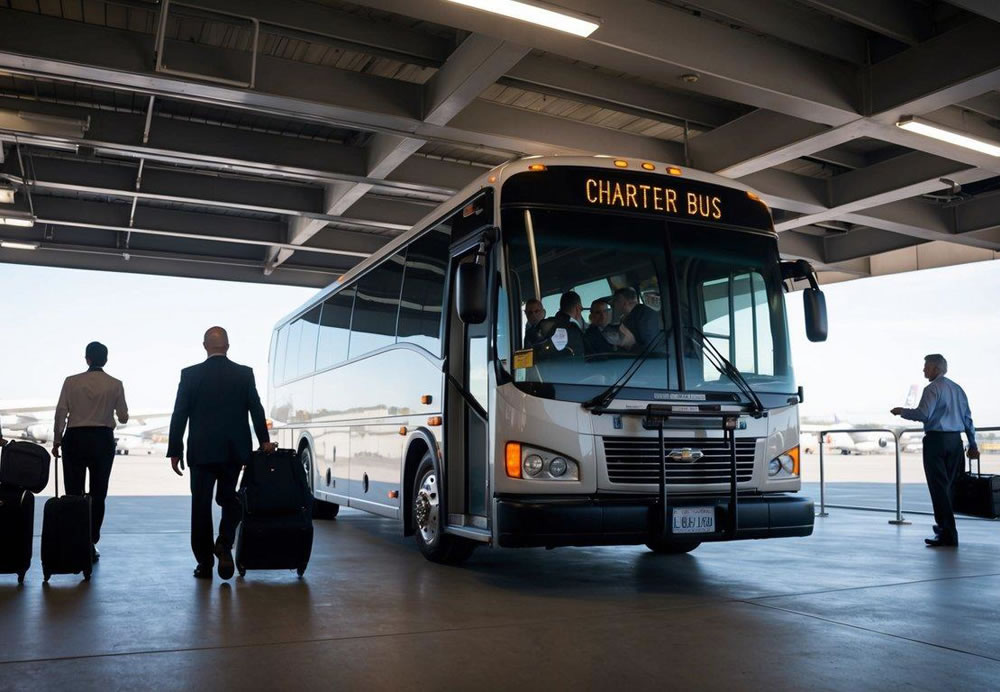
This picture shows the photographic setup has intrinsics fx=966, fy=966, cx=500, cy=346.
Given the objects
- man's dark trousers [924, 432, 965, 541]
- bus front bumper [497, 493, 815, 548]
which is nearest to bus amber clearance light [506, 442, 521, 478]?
bus front bumper [497, 493, 815, 548]

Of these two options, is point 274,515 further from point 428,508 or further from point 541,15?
point 541,15

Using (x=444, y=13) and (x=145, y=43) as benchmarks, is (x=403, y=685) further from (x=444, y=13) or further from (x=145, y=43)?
(x=145, y=43)

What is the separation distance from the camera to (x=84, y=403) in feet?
26.6

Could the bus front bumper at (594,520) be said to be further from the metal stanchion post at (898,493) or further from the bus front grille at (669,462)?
the metal stanchion post at (898,493)

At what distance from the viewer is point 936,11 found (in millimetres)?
10414

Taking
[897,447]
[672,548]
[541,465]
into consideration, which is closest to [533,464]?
[541,465]

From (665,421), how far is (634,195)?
5.77 ft

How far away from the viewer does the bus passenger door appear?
7195 mm

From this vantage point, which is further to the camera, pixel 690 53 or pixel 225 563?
pixel 690 53

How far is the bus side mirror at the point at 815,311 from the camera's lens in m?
7.77

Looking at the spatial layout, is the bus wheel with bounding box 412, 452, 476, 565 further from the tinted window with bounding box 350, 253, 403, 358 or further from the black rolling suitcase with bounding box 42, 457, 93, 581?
the black rolling suitcase with bounding box 42, 457, 93, 581

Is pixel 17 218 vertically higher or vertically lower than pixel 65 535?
higher

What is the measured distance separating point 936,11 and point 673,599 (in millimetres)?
7476

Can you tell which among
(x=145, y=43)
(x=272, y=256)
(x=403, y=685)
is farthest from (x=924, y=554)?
(x=272, y=256)
